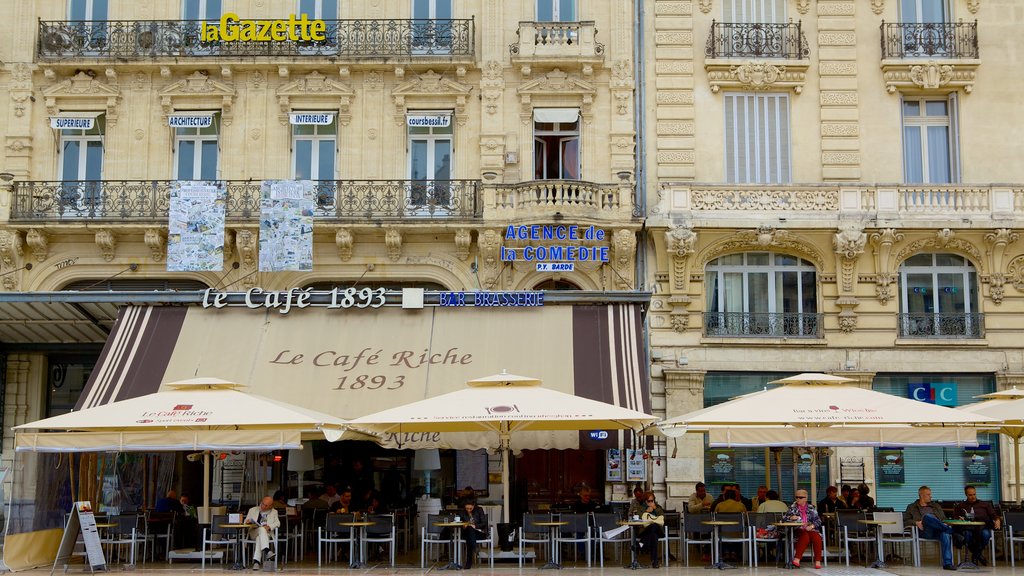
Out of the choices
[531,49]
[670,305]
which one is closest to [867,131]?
[670,305]

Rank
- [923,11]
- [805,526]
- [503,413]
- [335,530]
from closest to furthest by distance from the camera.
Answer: [503,413]
[805,526]
[335,530]
[923,11]

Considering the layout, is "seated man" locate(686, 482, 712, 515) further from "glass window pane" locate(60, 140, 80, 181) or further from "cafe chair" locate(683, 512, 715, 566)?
"glass window pane" locate(60, 140, 80, 181)

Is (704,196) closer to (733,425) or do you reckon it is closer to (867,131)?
(867,131)

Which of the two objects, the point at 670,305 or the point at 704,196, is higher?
the point at 704,196

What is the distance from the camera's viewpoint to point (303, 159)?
2238cm

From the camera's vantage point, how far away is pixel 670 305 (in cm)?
2172

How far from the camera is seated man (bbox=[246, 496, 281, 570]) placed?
49.9ft

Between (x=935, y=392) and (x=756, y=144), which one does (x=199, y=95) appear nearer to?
(x=756, y=144)

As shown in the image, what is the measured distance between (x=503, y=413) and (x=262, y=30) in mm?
11111

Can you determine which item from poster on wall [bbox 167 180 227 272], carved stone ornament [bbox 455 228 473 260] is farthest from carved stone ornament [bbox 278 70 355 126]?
carved stone ornament [bbox 455 228 473 260]

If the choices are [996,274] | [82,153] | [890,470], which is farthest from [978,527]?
[82,153]

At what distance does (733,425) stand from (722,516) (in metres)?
1.43

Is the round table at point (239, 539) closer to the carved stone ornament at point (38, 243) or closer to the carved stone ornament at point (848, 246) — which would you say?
the carved stone ornament at point (38, 243)

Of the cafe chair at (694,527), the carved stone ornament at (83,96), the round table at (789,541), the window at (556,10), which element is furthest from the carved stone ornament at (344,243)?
the round table at (789,541)
